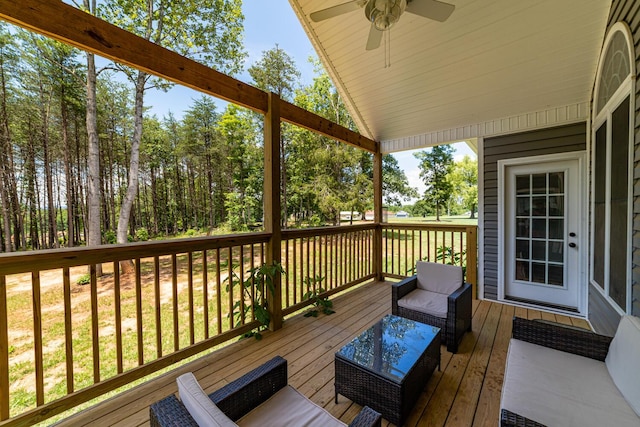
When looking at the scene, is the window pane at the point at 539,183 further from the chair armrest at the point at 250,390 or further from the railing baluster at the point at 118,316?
the railing baluster at the point at 118,316

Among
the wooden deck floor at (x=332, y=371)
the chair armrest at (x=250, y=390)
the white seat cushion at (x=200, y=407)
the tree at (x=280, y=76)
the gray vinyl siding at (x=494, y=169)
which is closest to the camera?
the white seat cushion at (x=200, y=407)

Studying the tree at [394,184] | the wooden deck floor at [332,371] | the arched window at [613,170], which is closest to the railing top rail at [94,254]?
the wooden deck floor at [332,371]

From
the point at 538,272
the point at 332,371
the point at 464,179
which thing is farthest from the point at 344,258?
the point at 464,179

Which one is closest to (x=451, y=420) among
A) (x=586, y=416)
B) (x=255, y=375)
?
(x=586, y=416)

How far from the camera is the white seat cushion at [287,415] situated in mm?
1082

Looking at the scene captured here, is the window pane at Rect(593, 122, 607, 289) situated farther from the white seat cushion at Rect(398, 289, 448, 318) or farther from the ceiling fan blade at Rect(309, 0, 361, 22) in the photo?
the ceiling fan blade at Rect(309, 0, 361, 22)

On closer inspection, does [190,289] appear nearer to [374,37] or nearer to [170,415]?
[170,415]

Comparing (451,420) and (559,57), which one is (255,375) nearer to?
(451,420)

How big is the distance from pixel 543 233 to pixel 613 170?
1616 millimetres

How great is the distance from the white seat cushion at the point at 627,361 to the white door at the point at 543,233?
2.42 metres

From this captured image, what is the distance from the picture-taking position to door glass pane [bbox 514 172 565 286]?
3299 millimetres

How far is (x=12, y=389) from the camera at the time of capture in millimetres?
2213

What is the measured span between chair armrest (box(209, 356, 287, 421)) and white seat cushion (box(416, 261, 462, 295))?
2139 mm

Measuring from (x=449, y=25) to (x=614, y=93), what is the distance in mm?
1603
